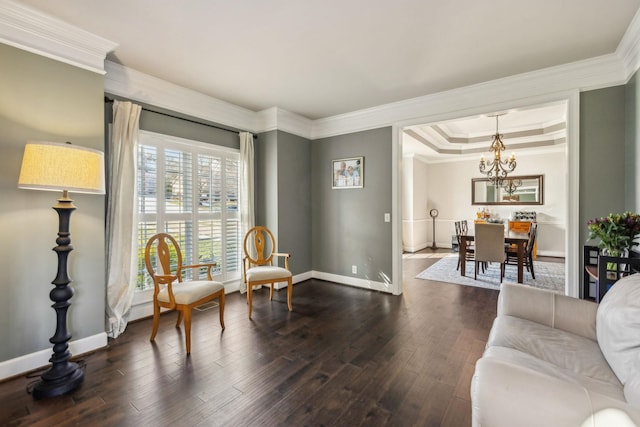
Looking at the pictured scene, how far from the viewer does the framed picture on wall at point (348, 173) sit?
4352 millimetres

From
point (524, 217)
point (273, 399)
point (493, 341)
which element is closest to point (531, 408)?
point (493, 341)

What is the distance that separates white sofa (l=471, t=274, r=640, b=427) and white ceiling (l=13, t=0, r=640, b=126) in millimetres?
2023

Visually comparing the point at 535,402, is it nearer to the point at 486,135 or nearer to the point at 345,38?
the point at 345,38

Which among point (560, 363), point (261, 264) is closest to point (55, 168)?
point (261, 264)

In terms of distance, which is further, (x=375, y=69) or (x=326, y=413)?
(x=375, y=69)

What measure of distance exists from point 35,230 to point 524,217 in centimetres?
885

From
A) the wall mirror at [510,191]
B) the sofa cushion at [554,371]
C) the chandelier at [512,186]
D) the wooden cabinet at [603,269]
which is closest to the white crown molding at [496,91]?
the wooden cabinet at [603,269]

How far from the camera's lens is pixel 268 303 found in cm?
365

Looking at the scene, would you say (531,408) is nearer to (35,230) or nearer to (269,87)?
(35,230)

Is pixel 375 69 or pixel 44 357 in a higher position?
pixel 375 69

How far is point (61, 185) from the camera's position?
6.12ft

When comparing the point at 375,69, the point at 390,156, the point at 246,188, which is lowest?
the point at 246,188

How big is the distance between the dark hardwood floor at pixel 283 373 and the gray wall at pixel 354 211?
3.38ft

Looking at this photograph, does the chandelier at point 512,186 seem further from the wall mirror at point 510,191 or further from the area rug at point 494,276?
the area rug at point 494,276
